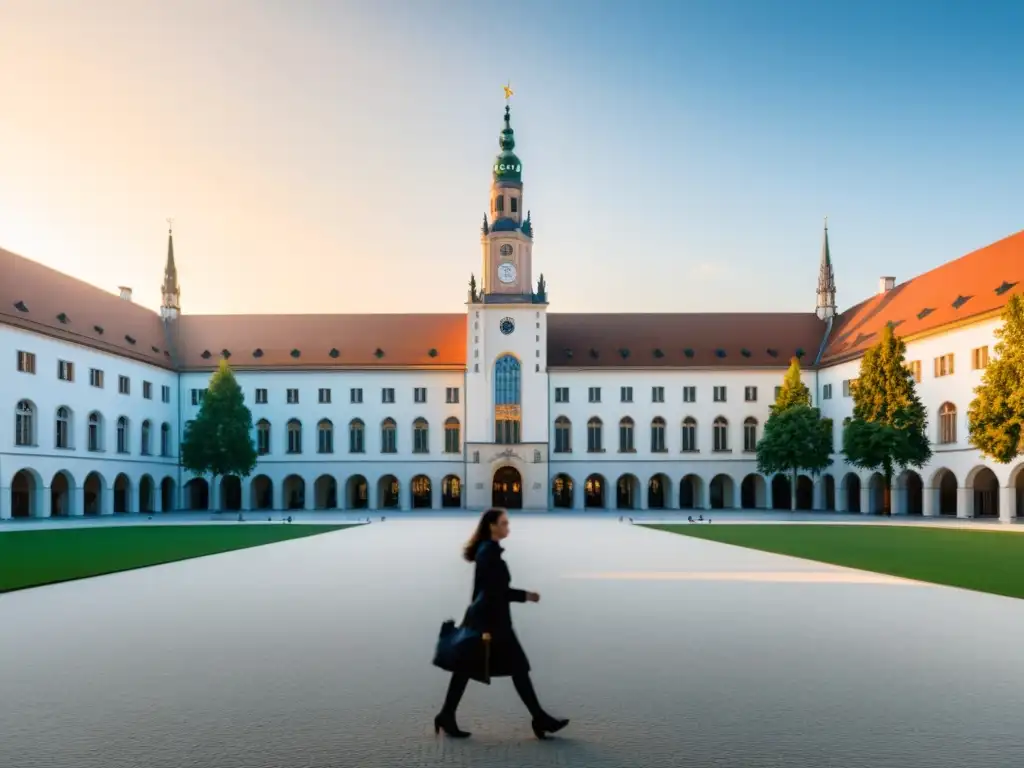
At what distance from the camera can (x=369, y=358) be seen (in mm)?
73312

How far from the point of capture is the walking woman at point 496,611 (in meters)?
7.41

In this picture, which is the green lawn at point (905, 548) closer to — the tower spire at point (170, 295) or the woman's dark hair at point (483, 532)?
the woman's dark hair at point (483, 532)

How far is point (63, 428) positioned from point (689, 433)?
4218 centimetres

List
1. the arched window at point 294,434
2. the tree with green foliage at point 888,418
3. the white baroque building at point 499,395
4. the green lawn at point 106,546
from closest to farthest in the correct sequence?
the green lawn at point 106,546 → the tree with green foliage at point 888,418 → the white baroque building at point 499,395 → the arched window at point 294,434

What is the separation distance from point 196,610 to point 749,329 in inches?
2549

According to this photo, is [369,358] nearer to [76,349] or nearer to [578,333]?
[578,333]

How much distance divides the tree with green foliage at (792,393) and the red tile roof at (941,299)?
3.66m

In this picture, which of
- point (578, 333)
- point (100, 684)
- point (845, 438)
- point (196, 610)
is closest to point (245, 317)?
point (578, 333)

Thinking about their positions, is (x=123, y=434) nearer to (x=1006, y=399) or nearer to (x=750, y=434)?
(x=750, y=434)

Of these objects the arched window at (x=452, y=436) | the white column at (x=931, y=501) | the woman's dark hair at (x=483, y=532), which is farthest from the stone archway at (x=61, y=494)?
the woman's dark hair at (x=483, y=532)

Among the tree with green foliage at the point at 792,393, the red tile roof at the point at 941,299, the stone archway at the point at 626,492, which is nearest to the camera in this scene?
the red tile roof at the point at 941,299

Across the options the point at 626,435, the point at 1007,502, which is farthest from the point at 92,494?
the point at 1007,502

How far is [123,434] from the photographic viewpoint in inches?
2468

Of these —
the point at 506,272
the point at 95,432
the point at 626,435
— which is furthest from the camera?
the point at 626,435
